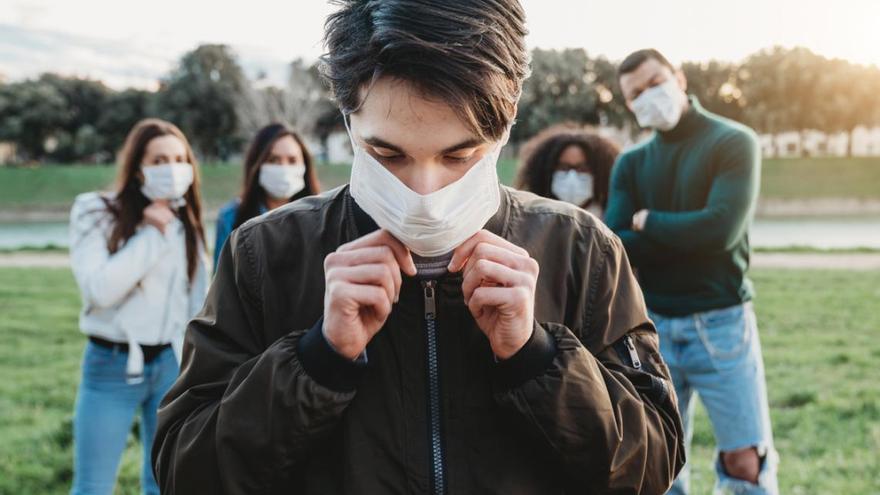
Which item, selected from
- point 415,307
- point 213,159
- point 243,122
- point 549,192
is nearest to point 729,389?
point 549,192

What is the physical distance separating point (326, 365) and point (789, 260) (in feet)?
53.4

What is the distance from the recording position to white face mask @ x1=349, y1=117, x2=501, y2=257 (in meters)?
1.55

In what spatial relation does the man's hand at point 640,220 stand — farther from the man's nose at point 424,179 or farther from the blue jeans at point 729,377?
the man's nose at point 424,179

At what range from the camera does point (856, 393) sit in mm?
6863

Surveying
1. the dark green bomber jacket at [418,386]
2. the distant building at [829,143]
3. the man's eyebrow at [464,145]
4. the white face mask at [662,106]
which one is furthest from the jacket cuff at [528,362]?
the distant building at [829,143]

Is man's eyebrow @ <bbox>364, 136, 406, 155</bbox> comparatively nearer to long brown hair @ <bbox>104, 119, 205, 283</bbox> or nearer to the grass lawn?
long brown hair @ <bbox>104, 119, 205, 283</bbox>

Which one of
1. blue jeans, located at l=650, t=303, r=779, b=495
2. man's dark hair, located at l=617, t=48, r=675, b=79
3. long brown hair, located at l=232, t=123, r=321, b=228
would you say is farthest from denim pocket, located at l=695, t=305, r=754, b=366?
long brown hair, located at l=232, t=123, r=321, b=228

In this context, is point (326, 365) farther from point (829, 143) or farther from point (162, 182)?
point (829, 143)

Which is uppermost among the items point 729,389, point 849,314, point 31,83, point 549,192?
point 31,83

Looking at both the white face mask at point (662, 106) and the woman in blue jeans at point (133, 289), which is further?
the white face mask at point (662, 106)

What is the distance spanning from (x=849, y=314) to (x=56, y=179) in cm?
4141

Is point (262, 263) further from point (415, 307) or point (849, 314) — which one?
point (849, 314)

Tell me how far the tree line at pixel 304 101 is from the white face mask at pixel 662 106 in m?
35.0

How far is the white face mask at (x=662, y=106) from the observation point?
450 centimetres
